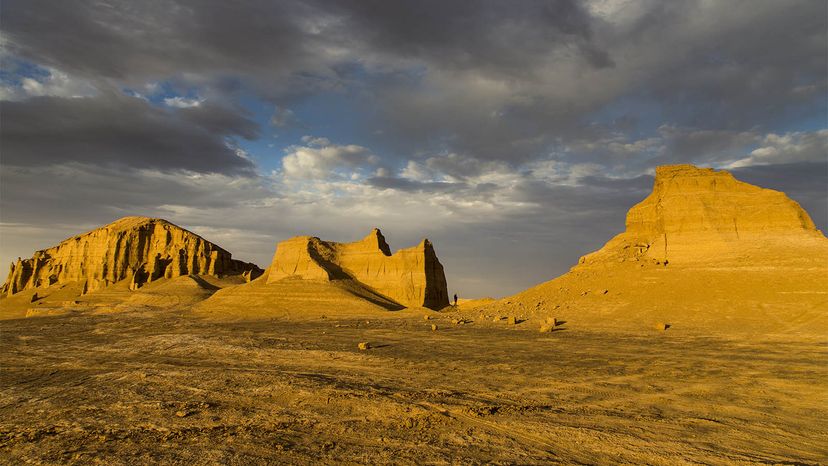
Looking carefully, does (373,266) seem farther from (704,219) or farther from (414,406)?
(414,406)

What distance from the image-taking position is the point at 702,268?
3291 centimetres

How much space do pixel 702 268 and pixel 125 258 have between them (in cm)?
8880

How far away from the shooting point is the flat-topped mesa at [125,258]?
8088cm

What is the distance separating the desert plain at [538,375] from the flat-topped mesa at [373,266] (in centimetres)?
1430

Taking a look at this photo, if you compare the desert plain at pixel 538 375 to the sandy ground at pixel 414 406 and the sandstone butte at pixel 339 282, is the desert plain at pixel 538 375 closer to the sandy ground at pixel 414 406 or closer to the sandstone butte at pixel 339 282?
the sandy ground at pixel 414 406

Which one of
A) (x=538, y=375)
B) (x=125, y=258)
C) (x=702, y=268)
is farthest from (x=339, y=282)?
(x=125, y=258)

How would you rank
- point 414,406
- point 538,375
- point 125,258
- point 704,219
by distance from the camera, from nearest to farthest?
point 414,406
point 538,375
point 704,219
point 125,258

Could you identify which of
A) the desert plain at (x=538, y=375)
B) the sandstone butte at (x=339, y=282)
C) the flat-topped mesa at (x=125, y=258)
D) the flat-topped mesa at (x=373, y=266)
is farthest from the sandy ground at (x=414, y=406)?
the flat-topped mesa at (x=125, y=258)

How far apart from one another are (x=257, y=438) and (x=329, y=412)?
1784 mm

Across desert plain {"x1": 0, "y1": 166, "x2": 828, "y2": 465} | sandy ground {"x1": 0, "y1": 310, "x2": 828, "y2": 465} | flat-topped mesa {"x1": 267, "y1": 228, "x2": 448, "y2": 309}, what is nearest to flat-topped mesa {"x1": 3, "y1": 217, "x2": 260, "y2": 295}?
flat-topped mesa {"x1": 267, "y1": 228, "x2": 448, "y2": 309}

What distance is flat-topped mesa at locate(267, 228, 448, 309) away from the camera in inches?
2167

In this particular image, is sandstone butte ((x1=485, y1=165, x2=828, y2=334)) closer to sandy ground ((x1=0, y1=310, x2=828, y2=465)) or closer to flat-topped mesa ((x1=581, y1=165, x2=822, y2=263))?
flat-topped mesa ((x1=581, y1=165, x2=822, y2=263))

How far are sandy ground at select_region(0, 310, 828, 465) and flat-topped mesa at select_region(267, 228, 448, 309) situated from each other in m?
36.8

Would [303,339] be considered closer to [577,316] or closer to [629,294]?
[577,316]
